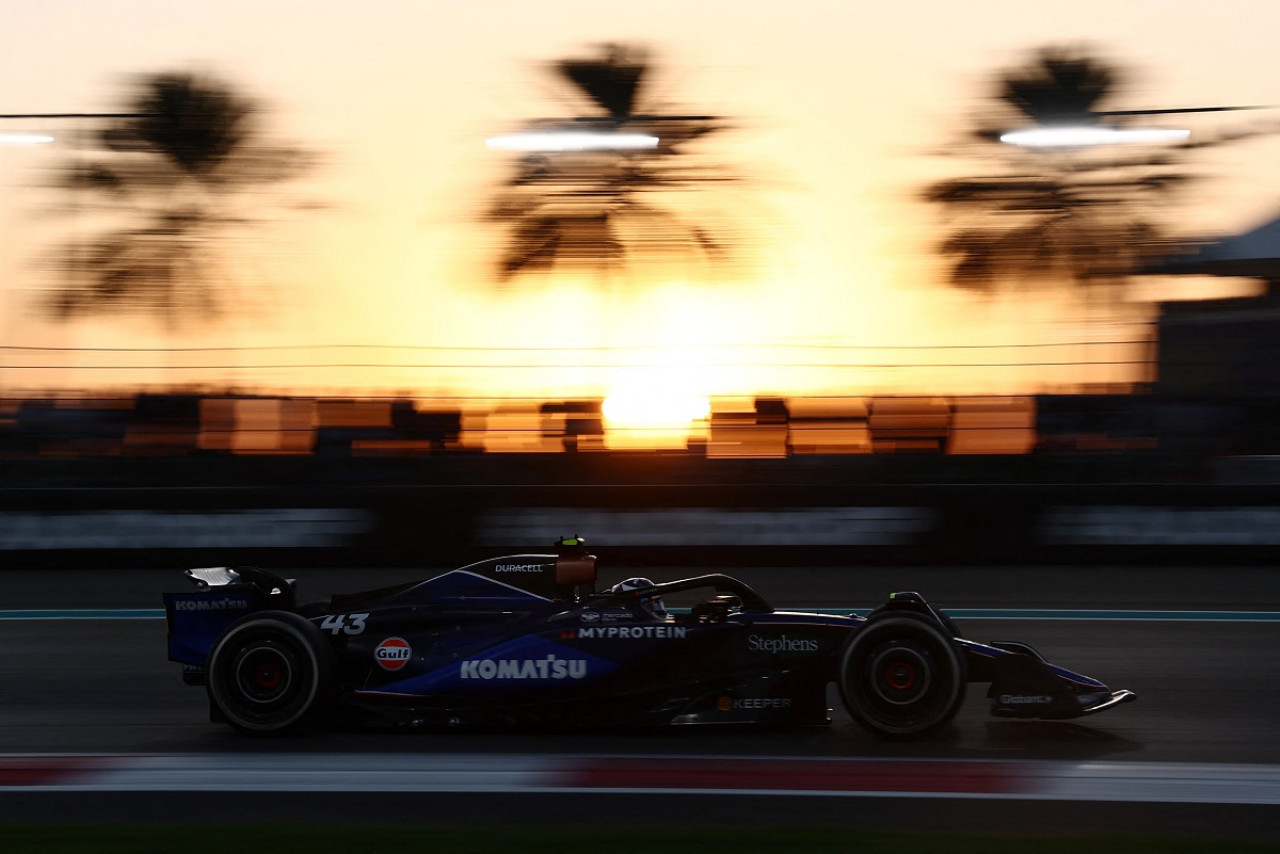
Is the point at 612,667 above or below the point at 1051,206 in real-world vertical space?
below

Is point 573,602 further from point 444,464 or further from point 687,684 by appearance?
point 444,464

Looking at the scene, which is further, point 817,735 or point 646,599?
point 646,599

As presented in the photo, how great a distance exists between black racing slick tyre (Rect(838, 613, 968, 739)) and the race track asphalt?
0.11 m

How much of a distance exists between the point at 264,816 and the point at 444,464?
8.16 m

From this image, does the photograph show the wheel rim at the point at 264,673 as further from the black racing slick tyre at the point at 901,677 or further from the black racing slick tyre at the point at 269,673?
the black racing slick tyre at the point at 901,677

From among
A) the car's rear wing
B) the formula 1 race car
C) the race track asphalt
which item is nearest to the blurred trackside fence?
the race track asphalt

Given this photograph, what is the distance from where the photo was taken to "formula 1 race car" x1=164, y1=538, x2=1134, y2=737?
572 centimetres

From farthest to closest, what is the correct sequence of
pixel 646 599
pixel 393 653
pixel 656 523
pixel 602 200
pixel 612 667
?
1. pixel 602 200
2. pixel 656 523
3. pixel 646 599
4. pixel 393 653
5. pixel 612 667

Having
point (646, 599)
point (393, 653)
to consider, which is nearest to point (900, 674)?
point (646, 599)

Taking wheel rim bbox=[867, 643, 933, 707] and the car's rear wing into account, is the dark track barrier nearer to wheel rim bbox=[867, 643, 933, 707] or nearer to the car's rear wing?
the car's rear wing

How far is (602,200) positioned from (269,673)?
37.1ft

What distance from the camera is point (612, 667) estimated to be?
5.84 metres

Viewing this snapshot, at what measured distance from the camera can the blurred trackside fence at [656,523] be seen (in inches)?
469

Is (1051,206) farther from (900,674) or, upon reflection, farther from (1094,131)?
(900,674)
